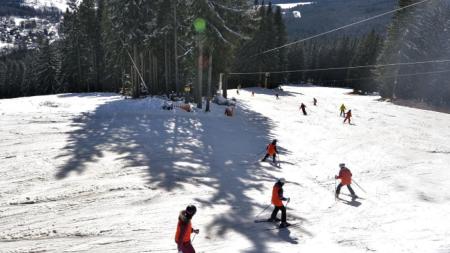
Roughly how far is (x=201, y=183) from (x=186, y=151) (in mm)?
5195

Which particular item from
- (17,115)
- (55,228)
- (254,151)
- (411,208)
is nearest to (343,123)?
A: (254,151)

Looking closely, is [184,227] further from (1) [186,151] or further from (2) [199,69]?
(2) [199,69]

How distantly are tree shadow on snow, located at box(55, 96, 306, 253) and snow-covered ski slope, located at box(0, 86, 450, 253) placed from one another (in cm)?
7

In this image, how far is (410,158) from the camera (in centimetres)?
2380

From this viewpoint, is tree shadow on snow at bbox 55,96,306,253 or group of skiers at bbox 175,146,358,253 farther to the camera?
tree shadow on snow at bbox 55,96,306,253

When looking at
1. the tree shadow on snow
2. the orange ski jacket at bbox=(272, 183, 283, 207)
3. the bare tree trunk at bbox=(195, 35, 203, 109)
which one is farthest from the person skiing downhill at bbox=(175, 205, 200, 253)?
the bare tree trunk at bbox=(195, 35, 203, 109)

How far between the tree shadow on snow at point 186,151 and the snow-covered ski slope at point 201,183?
0.07 metres

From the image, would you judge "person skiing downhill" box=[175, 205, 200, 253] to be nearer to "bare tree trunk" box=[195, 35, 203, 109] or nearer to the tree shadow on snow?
the tree shadow on snow

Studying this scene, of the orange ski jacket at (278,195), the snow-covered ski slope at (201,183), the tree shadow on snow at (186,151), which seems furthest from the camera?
the tree shadow on snow at (186,151)

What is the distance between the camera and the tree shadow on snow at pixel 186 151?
597 inches

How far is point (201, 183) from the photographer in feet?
55.5

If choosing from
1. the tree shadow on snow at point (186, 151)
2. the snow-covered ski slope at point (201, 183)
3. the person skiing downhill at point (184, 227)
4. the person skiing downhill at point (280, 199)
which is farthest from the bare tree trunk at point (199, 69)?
the person skiing downhill at point (184, 227)

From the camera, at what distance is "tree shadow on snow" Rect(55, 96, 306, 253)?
1516 centimetres

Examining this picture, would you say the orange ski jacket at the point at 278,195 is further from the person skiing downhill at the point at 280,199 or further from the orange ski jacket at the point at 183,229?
the orange ski jacket at the point at 183,229
